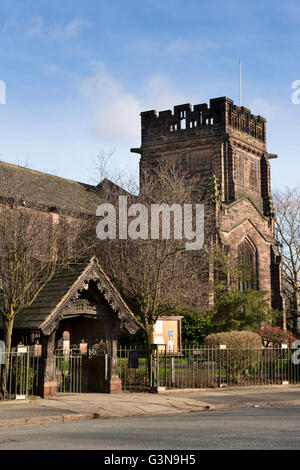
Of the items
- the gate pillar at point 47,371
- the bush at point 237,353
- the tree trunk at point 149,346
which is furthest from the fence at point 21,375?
the bush at point 237,353

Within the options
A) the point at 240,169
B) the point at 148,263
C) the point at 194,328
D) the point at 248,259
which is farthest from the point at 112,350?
the point at 240,169

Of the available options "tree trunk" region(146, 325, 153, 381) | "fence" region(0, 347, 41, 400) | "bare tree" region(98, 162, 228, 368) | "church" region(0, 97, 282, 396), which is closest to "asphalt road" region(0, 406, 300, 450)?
"fence" region(0, 347, 41, 400)

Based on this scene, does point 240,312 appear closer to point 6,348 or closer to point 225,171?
point 225,171

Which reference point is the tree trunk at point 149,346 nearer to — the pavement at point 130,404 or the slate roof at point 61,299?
the pavement at point 130,404

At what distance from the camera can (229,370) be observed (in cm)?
2295

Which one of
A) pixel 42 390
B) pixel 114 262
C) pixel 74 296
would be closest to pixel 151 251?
pixel 114 262

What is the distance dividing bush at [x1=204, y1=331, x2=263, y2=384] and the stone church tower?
2083 centimetres

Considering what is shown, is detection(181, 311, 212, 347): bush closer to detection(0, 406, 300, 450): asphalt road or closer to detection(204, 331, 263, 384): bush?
detection(204, 331, 263, 384): bush

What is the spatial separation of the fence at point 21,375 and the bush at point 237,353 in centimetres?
743

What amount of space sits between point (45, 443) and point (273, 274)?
40566mm

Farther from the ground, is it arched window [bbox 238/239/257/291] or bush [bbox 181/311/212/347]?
arched window [bbox 238/239/257/291]

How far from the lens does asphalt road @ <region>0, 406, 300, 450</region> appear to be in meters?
9.70
